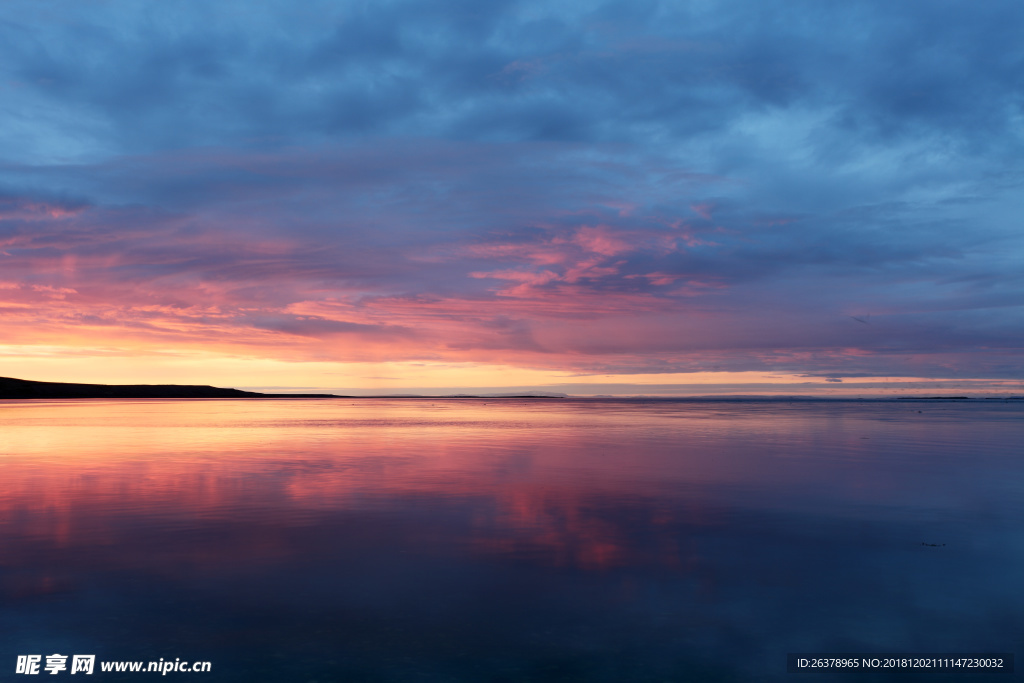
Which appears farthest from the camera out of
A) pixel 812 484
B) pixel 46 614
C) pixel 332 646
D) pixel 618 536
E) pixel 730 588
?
pixel 812 484

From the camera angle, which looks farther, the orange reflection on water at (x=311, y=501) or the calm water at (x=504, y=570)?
the orange reflection on water at (x=311, y=501)

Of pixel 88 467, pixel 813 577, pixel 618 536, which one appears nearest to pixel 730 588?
pixel 813 577

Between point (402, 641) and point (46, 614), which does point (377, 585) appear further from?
point (46, 614)

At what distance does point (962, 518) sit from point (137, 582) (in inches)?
758

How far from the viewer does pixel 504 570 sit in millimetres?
11562

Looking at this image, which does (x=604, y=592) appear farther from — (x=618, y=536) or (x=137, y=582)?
(x=137, y=582)

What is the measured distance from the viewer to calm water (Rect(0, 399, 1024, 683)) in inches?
324

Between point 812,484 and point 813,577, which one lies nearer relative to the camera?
point 813,577

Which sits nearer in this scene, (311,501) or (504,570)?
(504,570)

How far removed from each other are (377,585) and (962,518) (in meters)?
15.3

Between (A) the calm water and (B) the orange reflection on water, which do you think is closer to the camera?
(A) the calm water

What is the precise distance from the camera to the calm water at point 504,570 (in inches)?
324

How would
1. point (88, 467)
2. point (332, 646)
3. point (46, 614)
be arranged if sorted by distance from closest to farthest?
point (332, 646) < point (46, 614) < point (88, 467)

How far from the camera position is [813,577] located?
11.3m
